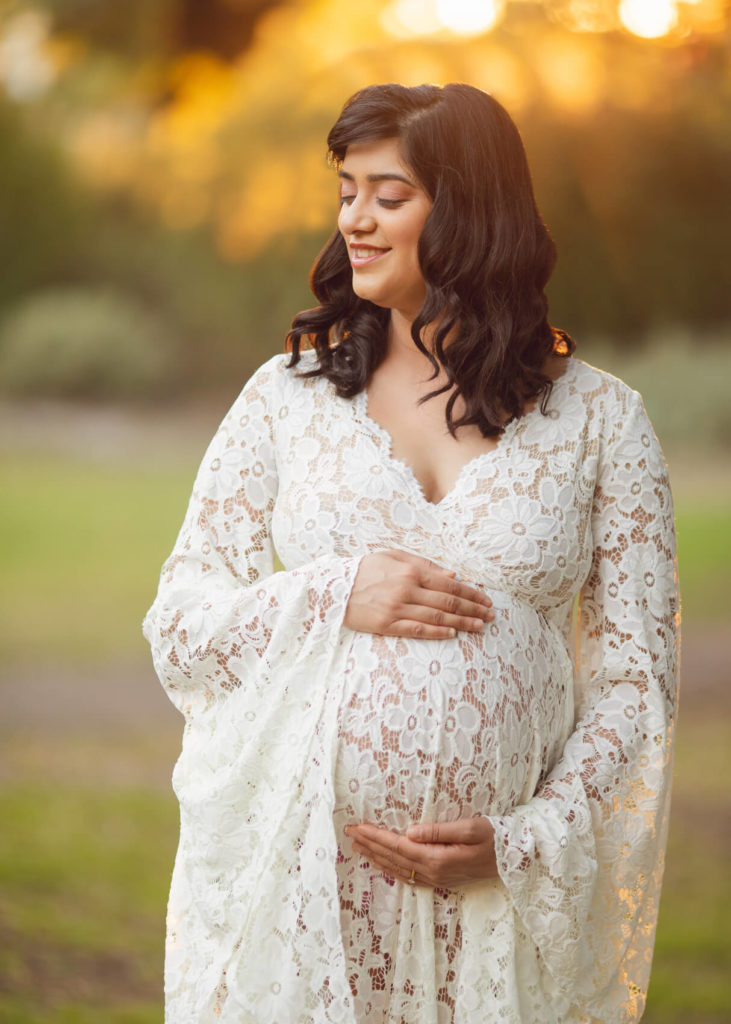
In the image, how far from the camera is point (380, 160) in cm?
160

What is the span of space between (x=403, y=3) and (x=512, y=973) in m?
3.49

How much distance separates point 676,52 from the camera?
3777 mm

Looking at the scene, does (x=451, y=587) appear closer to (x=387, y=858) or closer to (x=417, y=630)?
(x=417, y=630)

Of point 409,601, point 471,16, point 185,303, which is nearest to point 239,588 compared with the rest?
point 409,601

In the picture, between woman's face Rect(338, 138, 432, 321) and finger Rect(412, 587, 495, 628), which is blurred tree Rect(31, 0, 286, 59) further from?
finger Rect(412, 587, 495, 628)

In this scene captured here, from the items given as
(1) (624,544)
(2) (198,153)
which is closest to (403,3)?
(2) (198,153)

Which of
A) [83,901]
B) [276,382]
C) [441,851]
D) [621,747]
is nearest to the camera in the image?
[441,851]

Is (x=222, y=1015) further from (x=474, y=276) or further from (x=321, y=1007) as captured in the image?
(x=474, y=276)

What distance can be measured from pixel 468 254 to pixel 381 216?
139 mm

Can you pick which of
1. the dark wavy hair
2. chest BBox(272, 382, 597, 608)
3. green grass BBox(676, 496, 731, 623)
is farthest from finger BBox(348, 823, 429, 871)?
green grass BBox(676, 496, 731, 623)

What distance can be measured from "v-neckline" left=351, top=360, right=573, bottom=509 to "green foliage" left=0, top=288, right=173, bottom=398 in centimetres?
300

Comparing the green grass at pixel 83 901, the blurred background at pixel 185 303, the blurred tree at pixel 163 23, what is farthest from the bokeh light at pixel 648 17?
the green grass at pixel 83 901

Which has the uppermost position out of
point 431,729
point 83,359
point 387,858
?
point 83,359

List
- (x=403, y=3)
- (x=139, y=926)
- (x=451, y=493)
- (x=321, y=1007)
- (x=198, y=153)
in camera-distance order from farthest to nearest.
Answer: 1. (x=198, y=153)
2. (x=403, y=3)
3. (x=139, y=926)
4. (x=451, y=493)
5. (x=321, y=1007)
